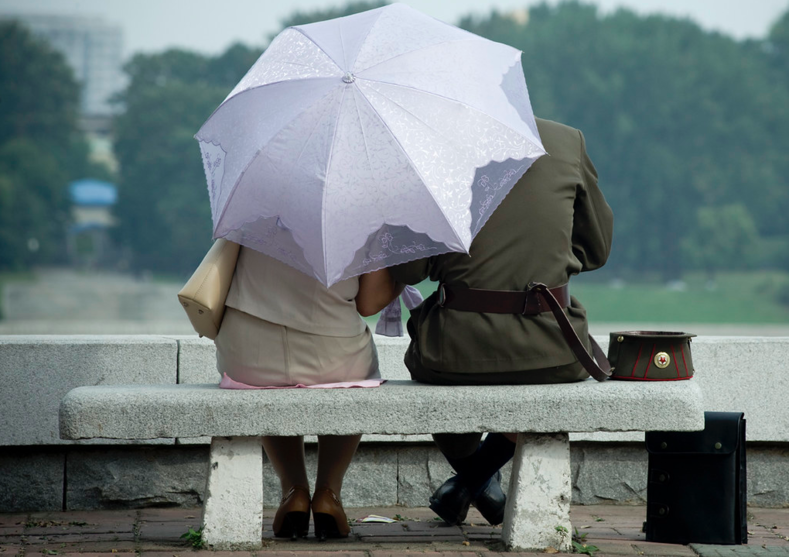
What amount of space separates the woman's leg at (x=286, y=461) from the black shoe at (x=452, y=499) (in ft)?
1.58

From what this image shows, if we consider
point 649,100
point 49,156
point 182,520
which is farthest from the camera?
point 649,100

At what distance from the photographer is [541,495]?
2990 millimetres

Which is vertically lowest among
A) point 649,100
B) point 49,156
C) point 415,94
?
point 415,94

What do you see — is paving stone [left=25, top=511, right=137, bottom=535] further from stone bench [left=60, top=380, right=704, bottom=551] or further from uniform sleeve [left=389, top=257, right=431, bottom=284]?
uniform sleeve [left=389, top=257, right=431, bottom=284]

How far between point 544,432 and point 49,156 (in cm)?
5994

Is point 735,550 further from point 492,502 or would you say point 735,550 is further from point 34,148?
point 34,148

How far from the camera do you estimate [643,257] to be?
59375 mm

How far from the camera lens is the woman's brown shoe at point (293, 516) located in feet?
10.6

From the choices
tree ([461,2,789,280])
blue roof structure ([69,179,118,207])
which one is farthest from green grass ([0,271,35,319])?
tree ([461,2,789,280])

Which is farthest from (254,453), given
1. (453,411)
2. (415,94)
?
(415,94)

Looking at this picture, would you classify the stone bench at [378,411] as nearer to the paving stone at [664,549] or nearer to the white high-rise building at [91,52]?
the paving stone at [664,549]

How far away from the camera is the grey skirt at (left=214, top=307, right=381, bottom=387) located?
302 cm

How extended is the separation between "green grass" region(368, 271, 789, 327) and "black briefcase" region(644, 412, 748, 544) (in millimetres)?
48316

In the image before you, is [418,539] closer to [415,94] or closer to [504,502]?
[504,502]
